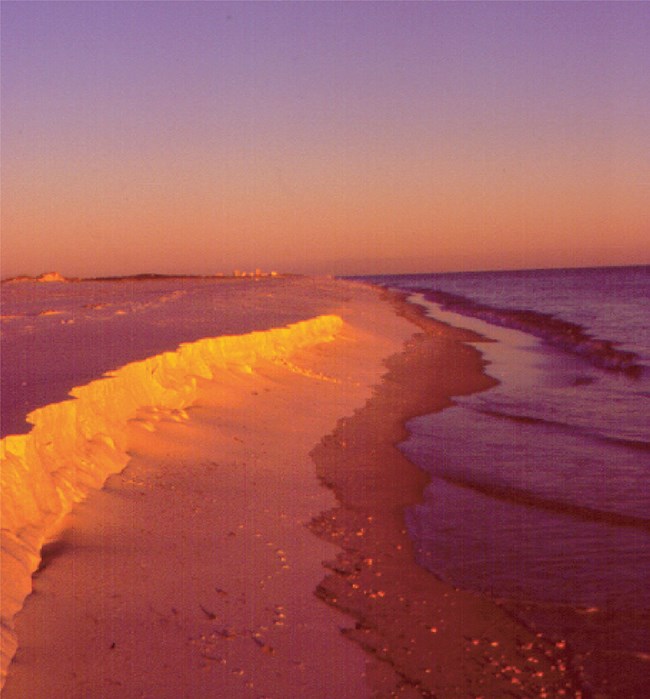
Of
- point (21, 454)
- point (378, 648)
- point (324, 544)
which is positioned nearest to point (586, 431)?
point (324, 544)

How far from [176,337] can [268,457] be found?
591 centimetres

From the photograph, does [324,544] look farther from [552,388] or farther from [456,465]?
[552,388]

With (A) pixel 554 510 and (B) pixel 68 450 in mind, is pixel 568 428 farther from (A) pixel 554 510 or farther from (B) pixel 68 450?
(B) pixel 68 450

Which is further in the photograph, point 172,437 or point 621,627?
point 172,437

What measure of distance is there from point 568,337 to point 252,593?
22.8 metres

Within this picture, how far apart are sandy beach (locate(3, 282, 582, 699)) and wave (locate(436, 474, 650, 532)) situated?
0.54m

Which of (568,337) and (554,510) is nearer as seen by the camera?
(554,510)

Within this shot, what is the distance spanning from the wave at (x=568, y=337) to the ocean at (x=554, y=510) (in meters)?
3.21

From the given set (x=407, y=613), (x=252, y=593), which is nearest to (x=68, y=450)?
(x=252, y=593)

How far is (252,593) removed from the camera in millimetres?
5035

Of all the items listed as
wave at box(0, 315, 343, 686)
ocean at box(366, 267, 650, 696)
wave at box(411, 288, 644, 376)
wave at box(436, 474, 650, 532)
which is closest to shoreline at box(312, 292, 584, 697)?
ocean at box(366, 267, 650, 696)

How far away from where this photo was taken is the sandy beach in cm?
407

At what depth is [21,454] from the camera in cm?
581

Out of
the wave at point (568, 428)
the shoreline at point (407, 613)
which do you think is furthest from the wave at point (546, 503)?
the wave at point (568, 428)
